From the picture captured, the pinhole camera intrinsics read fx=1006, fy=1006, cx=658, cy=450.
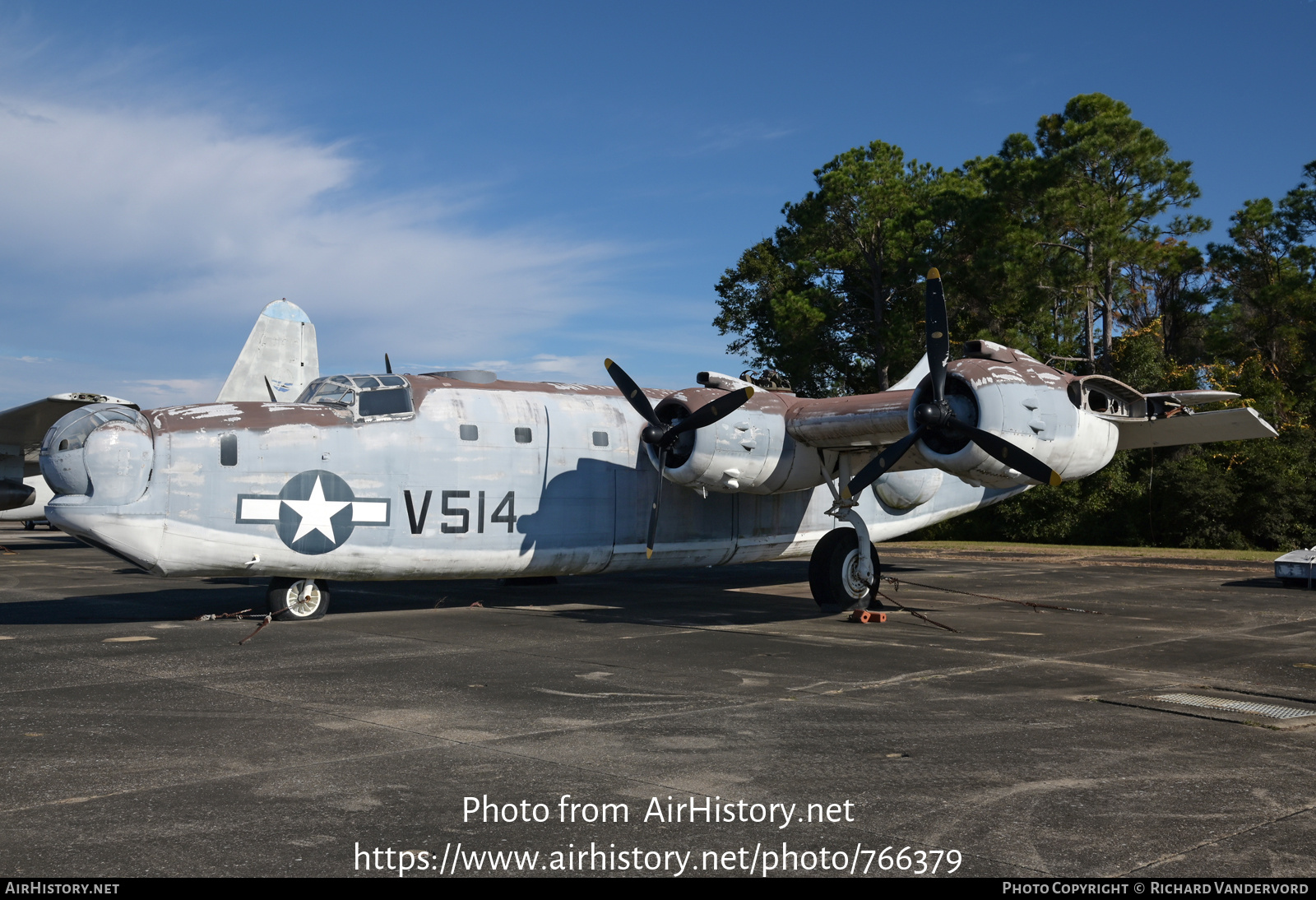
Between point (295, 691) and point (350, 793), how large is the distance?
3.92 meters

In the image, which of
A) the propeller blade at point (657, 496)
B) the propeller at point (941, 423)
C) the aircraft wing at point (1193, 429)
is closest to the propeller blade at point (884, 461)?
the propeller at point (941, 423)

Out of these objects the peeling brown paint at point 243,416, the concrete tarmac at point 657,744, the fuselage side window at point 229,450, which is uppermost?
the peeling brown paint at point 243,416

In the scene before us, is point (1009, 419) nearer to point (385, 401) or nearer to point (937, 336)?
point (937, 336)

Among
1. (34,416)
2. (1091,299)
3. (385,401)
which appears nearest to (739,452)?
(385,401)

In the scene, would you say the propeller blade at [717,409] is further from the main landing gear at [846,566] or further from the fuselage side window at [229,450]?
the fuselage side window at [229,450]

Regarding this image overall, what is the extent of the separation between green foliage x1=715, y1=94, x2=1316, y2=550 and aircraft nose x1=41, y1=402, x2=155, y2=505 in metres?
36.3

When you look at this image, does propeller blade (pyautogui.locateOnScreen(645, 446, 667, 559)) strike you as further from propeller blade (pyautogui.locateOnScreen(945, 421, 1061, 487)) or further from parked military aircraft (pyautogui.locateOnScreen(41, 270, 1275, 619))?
propeller blade (pyautogui.locateOnScreen(945, 421, 1061, 487))

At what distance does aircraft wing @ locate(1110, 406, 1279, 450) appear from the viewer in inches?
666

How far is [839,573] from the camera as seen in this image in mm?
17312

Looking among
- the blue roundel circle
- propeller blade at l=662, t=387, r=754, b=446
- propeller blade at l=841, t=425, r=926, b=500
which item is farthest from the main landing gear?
the blue roundel circle

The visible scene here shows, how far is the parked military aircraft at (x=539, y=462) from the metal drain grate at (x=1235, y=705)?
472 cm

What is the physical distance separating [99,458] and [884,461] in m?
11.4

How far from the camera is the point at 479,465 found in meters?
16.0

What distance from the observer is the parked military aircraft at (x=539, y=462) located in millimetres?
13727
